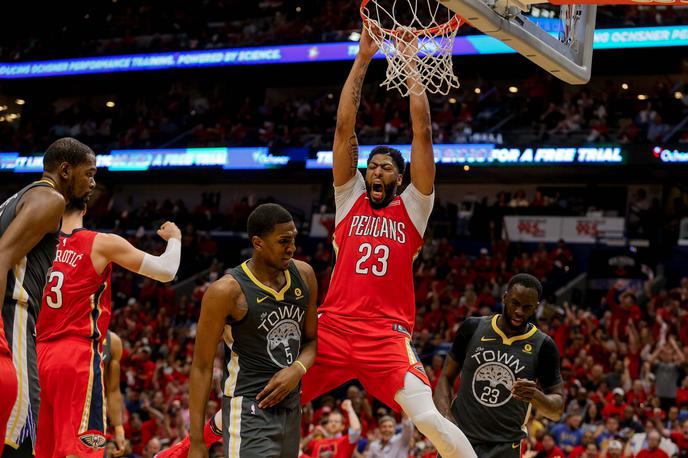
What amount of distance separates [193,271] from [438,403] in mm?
19951

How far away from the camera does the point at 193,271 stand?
25.7 metres

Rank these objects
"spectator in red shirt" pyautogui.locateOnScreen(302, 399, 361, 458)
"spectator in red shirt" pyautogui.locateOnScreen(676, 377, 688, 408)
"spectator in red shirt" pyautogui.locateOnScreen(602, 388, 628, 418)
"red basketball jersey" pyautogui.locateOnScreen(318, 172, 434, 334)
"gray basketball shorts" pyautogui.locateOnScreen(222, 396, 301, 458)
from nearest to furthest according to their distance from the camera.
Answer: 1. "gray basketball shorts" pyautogui.locateOnScreen(222, 396, 301, 458)
2. "red basketball jersey" pyautogui.locateOnScreen(318, 172, 434, 334)
3. "spectator in red shirt" pyautogui.locateOnScreen(302, 399, 361, 458)
4. "spectator in red shirt" pyautogui.locateOnScreen(602, 388, 628, 418)
5. "spectator in red shirt" pyautogui.locateOnScreen(676, 377, 688, 408)

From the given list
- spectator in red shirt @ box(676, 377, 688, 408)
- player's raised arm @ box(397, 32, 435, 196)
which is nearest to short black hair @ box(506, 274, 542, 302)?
player's raised arm @ box(397, 32, 435, 196)

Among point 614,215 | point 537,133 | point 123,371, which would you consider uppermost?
point 537,133

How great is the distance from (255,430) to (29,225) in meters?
1.78

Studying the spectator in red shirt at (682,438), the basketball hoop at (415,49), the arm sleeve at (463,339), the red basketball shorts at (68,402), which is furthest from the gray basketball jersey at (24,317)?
the spectator in red shirt at (682,438)

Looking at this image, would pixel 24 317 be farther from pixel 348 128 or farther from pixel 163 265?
pixel 348 128

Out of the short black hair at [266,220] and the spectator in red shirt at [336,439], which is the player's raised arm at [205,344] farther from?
the spectator in red shirt at [336,439]

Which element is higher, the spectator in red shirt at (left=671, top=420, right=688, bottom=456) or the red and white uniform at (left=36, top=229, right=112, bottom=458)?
the red and white uniform at (left=36, top=229, right=112, bottom=458)

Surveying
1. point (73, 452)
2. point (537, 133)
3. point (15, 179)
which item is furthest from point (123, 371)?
point (15, 179)

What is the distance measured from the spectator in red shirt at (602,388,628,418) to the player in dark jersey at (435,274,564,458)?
6.51 metres

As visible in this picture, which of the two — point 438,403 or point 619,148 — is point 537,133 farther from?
point 438,403

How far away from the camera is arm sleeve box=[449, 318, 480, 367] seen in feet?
21.4

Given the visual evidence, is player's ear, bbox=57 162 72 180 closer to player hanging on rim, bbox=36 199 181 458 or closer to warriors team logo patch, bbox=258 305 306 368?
player hanging on rim, bbox=36 199 181 458
